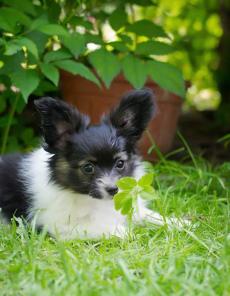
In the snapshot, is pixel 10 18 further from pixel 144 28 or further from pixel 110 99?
pixel 110 99

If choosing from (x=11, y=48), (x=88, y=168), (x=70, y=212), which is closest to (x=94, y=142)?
(x=88, y=168)

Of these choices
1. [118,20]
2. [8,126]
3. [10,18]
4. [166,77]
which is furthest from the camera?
[8,126]

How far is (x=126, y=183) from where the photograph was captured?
3.95 meters

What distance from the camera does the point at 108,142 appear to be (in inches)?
162

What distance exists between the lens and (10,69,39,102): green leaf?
4.86 metres

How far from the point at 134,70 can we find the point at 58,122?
1357 millimetres

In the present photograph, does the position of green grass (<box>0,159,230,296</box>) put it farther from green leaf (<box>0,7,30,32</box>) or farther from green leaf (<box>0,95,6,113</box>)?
green leaf (<box>0,95,6,113</box>)

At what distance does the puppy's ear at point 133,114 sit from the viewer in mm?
4344

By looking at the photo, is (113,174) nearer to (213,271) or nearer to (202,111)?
(213,271)

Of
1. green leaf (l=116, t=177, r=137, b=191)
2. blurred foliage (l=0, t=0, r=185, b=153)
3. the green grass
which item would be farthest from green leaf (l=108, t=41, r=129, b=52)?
green leaf (l=116, t=177, r=137, b=191)

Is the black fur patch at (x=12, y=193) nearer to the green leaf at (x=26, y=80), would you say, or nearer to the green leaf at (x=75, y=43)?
the green leaf at (x=26, y=80)

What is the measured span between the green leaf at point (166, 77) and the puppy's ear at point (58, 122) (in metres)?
1.32

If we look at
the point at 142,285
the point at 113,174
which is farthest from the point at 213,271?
the point at 113,174

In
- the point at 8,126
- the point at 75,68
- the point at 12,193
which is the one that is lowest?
the point at 12,193
